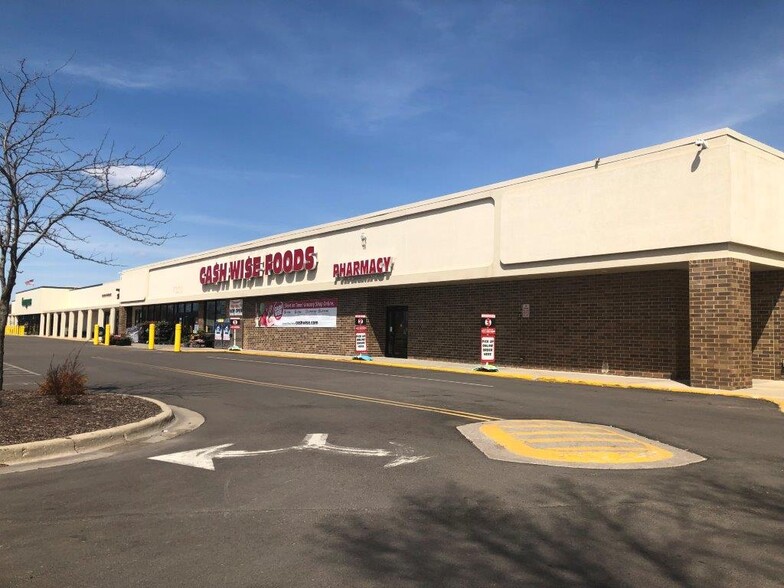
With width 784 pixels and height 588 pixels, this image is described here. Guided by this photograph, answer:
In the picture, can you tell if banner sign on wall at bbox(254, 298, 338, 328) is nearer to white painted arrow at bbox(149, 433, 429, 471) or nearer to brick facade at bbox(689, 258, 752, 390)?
brick facade at bbox(689, 258, 752, 390)

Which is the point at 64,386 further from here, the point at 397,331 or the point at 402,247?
the point at 397,331

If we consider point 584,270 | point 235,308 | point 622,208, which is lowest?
point 235,308

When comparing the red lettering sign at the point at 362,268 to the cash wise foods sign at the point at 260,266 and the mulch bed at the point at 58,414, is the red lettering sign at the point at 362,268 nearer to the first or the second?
the cash wise foods sign at the point at 260,266

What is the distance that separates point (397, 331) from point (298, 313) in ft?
23.7

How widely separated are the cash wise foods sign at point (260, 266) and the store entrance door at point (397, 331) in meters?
5.24

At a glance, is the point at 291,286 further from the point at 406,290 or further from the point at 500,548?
the point at 500,548

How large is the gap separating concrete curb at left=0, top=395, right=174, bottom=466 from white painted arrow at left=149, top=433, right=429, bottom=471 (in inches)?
44.7

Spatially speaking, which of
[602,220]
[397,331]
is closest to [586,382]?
[602,220]

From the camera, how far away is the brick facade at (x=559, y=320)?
60.3 ft

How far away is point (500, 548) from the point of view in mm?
4527

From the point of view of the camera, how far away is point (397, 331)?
91.2 feet

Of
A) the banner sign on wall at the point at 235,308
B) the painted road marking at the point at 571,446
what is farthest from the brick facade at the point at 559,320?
the banner sign on wall at the point at 235,308

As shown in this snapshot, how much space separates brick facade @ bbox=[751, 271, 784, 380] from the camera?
1753 cm

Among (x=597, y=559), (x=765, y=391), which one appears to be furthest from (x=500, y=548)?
(x=765, y=391)
